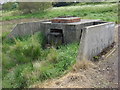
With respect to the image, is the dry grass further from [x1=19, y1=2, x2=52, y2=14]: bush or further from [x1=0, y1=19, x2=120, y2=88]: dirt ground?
[x1=19, y1=2, x2=52, y2=14]: bush

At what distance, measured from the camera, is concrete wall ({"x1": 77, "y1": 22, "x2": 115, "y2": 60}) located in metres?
6.16

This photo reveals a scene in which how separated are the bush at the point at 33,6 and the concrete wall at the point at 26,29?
724 inches

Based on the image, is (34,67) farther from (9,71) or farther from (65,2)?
(65,2)

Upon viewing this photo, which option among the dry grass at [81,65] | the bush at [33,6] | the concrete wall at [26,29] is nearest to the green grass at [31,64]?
the dry grass at [81,65]

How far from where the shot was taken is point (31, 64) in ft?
19.3

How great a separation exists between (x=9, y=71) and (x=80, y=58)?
2097 mm

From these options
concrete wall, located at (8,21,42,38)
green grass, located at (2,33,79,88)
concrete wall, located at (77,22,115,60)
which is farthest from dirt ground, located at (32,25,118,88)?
concrete wall, located at (8,21,42,38)

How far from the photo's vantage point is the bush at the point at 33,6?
27656mm

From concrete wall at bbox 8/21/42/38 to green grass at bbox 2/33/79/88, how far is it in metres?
2.11

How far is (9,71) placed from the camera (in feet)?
20.1

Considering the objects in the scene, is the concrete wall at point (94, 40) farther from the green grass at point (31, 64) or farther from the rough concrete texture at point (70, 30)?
the rough concrete texture at point (70, 30)

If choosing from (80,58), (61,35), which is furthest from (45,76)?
(61,35)

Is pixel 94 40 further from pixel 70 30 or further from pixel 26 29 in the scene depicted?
pixel 26 29

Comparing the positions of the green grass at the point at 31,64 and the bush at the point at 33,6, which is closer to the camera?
the green grass at the point at 31,64
